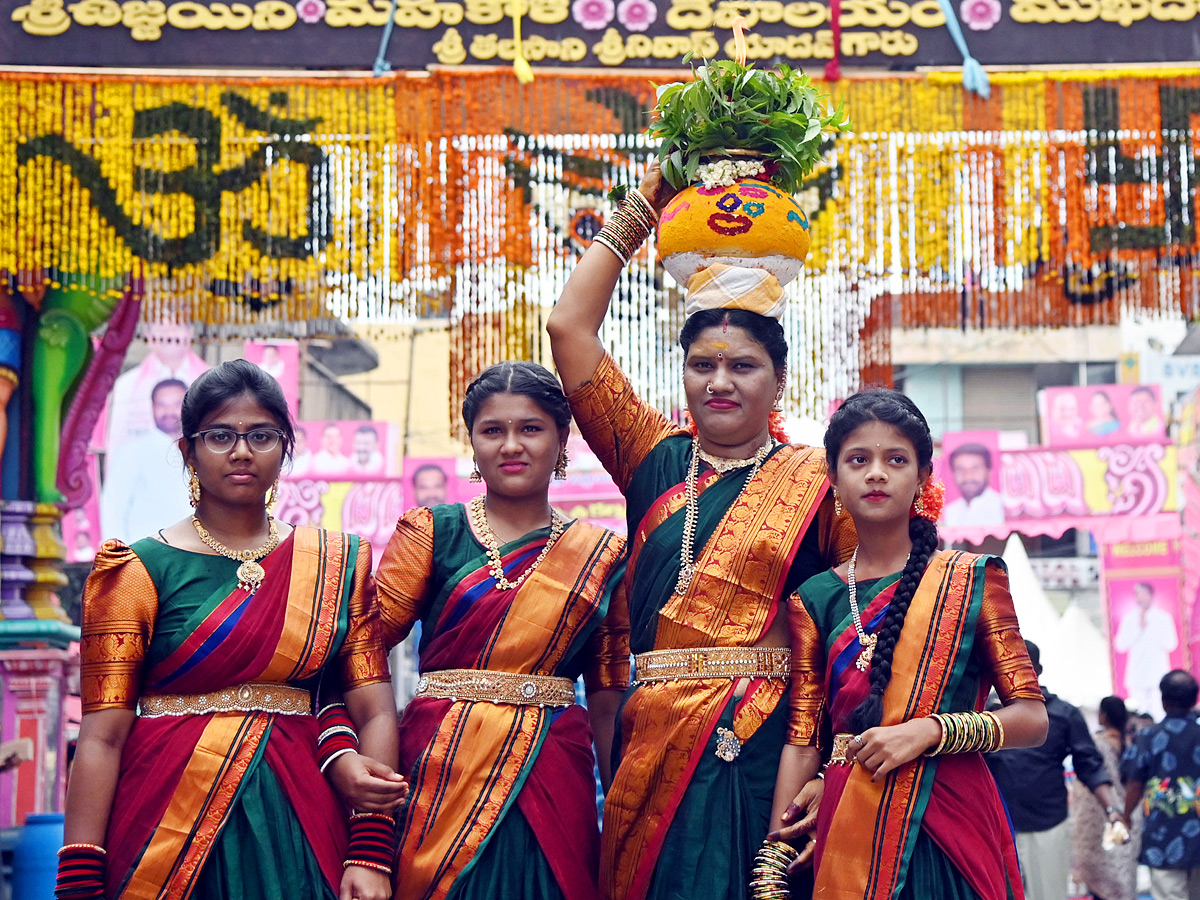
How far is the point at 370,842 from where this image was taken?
283 centimetres

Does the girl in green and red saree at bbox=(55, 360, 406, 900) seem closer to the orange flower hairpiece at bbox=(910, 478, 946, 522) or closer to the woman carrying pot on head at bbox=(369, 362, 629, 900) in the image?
the woman carrying pot on head at bbox=(369, 362, 629, 900)

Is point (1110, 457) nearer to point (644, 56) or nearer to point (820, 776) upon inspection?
point (644, 56)

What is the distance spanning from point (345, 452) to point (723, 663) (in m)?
15.2

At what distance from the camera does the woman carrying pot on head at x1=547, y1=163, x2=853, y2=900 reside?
2920 mm

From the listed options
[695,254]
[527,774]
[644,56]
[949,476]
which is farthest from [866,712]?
[949,476]

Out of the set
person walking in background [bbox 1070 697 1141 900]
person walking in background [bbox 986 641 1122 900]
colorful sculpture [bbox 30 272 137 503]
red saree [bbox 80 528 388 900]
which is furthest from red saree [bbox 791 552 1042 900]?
colorful sculpture [bbox 30 272 137 503]

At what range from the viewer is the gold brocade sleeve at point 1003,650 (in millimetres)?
2781

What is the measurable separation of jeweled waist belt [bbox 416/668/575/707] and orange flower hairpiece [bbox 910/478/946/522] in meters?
0.83

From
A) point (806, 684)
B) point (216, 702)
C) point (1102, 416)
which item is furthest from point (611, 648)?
point (1102, 416)

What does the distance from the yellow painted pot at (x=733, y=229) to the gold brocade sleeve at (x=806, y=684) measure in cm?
77

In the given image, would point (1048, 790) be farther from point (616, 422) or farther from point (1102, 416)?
point (1102, 416)

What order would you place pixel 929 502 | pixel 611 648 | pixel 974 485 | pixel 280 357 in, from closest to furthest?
pixel 929 502, pixel 611 648, pixel 974 485, pixel 280 357

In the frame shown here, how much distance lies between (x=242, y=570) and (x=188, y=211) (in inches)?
174

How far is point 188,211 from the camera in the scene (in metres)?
6.93
